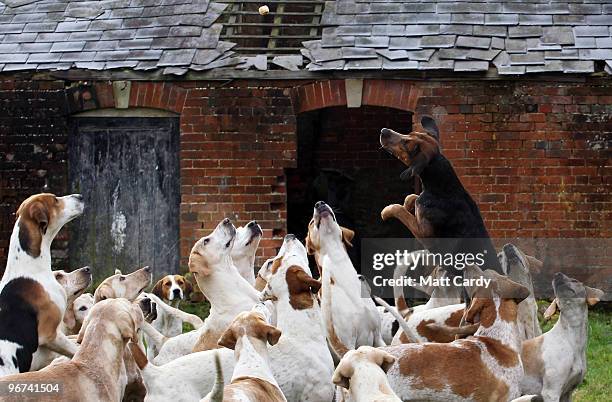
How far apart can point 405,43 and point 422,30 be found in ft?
1.06

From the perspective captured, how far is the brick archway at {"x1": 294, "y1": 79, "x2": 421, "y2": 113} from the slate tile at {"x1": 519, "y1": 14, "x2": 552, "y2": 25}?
5.03ft

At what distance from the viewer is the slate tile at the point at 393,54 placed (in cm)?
1608

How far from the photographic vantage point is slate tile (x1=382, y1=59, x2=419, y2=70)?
15930 mm

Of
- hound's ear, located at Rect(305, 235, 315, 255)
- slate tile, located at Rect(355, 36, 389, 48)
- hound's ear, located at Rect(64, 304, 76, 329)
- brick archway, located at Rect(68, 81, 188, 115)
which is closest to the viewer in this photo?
hound's ear, located at Rect(305, 235, 315, 255)

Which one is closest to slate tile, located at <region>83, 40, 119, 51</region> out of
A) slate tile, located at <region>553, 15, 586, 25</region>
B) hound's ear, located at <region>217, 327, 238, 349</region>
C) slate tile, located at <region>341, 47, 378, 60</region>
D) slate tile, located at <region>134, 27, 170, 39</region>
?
slate tile, located at <region>134, 27, 170, 39</region>

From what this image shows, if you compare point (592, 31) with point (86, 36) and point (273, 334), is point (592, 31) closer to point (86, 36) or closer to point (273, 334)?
point (86, 36)

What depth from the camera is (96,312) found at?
26.1 feet

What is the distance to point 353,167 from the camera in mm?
19219

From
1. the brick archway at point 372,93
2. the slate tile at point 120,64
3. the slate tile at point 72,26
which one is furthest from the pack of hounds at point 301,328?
the slate tile at point 72,26

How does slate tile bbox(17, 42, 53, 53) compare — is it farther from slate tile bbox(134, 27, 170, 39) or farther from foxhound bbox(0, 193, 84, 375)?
foxhound bbox(0, 193, 84, 375)

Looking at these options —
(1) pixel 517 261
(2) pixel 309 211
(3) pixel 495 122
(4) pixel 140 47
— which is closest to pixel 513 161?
(3) pixel 495 122

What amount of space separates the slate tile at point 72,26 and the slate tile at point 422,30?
13.3 feet

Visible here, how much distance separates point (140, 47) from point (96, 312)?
9.22 m

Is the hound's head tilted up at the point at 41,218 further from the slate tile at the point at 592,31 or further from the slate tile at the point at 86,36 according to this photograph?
the slate tile at the point at 592,31
